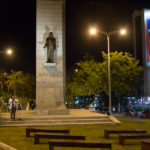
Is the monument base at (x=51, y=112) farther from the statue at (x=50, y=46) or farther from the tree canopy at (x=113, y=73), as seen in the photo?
the tree canopy at (x=113, y=73)

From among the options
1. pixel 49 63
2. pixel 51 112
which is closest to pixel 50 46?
pixel 49 63

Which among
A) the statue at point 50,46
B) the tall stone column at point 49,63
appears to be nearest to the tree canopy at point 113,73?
the tall stone column at point 49,63

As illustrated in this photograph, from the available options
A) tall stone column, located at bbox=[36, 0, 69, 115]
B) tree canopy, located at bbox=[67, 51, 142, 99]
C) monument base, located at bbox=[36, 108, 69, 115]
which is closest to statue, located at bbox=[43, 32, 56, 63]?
tall stone column, located at bbox=[36, 0, 69, 115]

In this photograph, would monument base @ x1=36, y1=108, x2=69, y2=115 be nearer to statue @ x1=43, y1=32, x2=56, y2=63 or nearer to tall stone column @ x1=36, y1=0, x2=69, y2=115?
tall stone column @ x1=36, y1=0, x2=69, y2=115

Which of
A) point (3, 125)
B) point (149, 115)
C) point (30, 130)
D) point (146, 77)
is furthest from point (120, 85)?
point (146, 77)

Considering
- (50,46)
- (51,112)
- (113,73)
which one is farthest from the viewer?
(113,73)

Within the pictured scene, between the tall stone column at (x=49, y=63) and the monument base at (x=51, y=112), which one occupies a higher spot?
the tall stone column at (x=49, y=63)

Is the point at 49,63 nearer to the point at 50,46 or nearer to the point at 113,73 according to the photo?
the point at 50,46

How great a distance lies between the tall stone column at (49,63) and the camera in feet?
69.9

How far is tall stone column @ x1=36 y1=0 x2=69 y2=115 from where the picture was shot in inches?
838

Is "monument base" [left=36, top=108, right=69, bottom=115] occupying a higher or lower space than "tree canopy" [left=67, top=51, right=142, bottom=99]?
lower

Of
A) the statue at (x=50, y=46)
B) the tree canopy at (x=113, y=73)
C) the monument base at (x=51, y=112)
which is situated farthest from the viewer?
the tree canopy at (x=113, y=73)

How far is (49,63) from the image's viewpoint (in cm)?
2130

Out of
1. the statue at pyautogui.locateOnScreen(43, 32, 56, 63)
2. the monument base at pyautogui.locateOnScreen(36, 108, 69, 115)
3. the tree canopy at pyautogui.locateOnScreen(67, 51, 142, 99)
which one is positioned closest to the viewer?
the monument base at pyautogui.locateOnScreen(36, 108, 69, 115)
